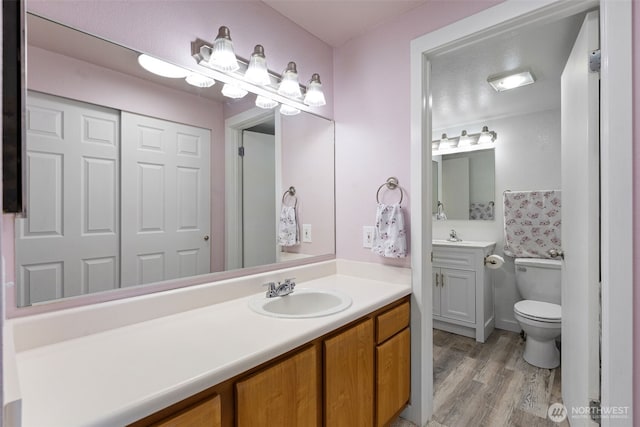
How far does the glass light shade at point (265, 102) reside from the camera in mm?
1592

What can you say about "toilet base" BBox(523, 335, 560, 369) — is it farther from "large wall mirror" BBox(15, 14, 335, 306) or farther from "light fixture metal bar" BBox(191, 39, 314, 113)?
"light fixture metal bar" BBox(191, 39, 314, 113)

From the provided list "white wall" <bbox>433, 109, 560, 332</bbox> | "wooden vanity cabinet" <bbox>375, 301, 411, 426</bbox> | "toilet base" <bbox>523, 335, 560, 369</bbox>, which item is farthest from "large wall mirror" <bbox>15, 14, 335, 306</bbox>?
"white wall" <bbox>433, 109, 560, 332</bbox>

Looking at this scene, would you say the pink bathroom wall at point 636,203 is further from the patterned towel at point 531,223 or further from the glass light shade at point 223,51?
the patterned towel at point 531,223

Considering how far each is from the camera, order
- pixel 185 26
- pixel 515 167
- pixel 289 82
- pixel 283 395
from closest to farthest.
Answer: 1. pixel 283 395
2. pixel 185 26
3. pixel 289 82
4. pixel 515 167

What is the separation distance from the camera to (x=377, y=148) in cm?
179

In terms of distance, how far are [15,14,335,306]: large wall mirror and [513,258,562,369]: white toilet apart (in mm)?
1911

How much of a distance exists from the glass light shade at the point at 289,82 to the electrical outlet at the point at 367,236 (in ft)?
2.87

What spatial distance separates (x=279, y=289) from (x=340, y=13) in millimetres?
1509

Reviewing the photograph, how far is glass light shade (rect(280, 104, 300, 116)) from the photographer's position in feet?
5.68

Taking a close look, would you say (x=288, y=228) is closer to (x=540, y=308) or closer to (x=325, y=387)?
(x=325, y=387)

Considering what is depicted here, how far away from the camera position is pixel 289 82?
1610mm

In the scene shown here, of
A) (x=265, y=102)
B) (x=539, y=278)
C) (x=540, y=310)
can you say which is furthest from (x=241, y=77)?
(x=539, y=278)

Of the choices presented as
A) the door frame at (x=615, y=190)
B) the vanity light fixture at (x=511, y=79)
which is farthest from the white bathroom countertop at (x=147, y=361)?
the vanity light fixture at (x=511, y=79)

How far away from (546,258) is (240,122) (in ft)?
9.01
